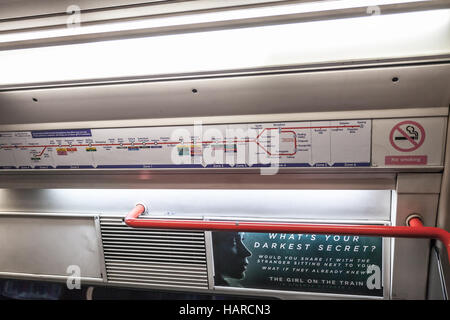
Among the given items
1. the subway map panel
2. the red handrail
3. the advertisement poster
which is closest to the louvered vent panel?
the advertisement poster

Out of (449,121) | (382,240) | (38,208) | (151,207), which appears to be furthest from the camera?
(38,208)

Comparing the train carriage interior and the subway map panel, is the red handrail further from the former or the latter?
the subway map panel

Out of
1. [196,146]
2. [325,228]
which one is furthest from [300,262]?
[196,146]

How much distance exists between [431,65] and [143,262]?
2.04 metres

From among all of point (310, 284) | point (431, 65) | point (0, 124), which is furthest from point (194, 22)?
point (310, 284)

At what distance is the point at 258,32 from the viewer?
4.13 ft

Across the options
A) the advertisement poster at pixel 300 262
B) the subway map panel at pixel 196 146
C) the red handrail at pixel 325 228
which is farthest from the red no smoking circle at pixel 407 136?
the advertisement poster at pixel 300 262

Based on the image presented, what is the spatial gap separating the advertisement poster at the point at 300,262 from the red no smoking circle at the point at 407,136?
59cm

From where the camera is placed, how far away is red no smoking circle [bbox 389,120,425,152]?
4.47ft

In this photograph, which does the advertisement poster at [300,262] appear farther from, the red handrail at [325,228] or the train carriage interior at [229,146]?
the red handrail at [325,228]

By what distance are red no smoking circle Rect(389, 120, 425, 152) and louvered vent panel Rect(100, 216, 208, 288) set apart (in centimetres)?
127

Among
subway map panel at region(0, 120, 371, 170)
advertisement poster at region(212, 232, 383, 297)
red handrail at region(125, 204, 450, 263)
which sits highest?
subway map panel at region(0, 120, 371, 170)

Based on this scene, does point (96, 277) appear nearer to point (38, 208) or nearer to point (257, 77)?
point (38, 208)

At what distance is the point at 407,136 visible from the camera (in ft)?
4.52
